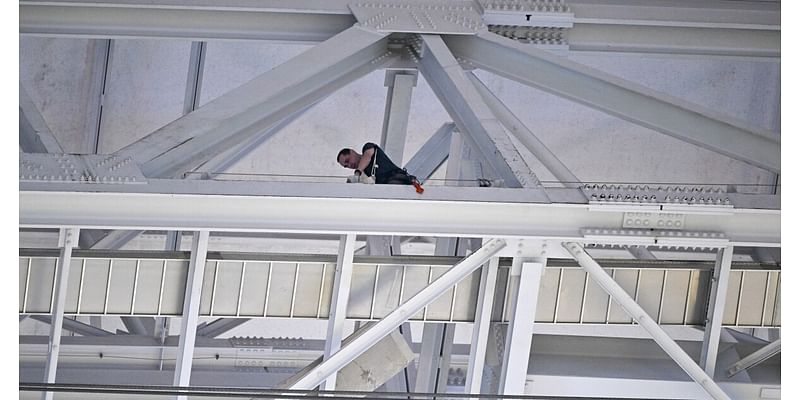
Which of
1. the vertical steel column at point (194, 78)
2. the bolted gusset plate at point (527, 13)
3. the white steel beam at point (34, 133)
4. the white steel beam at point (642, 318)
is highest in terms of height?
the vertical steel column at point (194, 78)

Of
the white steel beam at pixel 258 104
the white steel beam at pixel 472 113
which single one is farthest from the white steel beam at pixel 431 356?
the white steel beam at pixel 258 104

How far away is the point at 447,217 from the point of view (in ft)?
28.7

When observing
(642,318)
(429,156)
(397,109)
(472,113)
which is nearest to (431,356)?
(397,109)

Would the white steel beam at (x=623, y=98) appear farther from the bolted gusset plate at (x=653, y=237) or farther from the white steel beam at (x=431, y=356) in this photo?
the white steel beam at (x=431, y=356)

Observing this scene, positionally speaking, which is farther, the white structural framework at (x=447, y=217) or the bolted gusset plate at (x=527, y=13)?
the bolted gusset plate at (x=527, y=13)

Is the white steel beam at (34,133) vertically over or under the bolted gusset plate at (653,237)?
over

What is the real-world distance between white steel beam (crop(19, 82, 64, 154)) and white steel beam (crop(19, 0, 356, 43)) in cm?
190

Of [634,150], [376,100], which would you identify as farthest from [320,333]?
[634,150]

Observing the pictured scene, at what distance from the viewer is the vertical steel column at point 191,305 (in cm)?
936

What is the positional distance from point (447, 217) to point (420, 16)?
3319mm

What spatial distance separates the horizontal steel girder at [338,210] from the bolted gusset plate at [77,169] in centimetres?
8

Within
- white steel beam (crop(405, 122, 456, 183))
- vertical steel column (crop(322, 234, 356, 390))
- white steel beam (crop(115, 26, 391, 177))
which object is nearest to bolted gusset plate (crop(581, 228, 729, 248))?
vertical steel column (crop(322, 234, 356, 390))

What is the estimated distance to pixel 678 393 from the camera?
33.6ft

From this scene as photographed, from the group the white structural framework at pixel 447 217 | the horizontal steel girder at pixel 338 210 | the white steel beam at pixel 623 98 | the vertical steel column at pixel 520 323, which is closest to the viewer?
the horizontal steel girder at pixel 338 210
